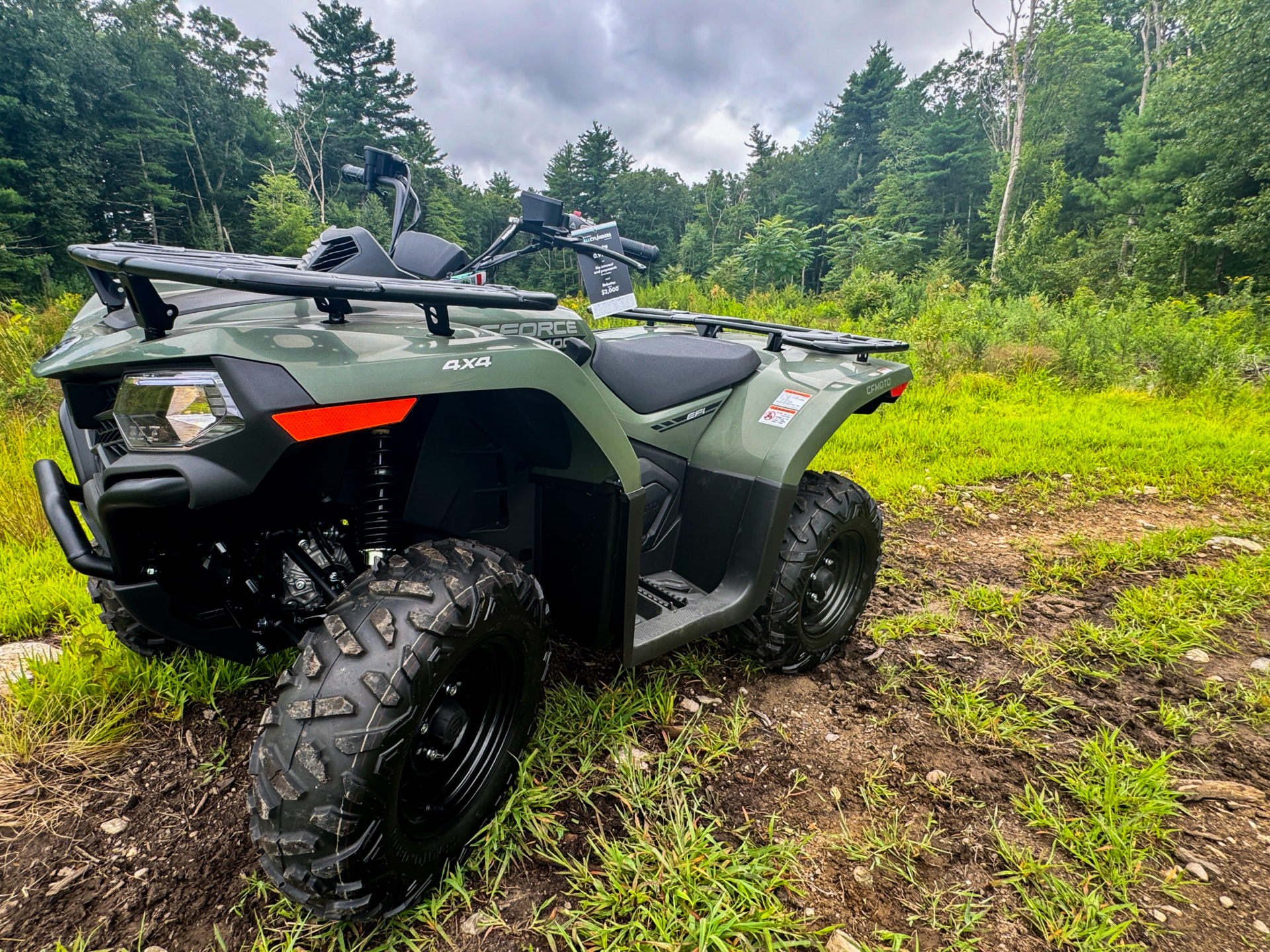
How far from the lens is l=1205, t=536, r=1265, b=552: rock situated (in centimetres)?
323

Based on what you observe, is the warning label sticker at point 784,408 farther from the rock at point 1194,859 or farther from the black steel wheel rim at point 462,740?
the rock at point 1194,859

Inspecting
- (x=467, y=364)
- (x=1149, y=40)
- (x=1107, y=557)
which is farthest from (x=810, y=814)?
(x=1149, y=40)

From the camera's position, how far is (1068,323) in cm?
855

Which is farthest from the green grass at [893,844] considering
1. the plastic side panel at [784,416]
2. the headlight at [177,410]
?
the headlight at [177,410]

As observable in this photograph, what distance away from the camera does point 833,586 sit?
228 centimetres

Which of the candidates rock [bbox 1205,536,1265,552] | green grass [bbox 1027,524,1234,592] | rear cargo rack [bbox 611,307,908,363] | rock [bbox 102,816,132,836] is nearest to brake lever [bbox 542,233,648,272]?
rear cargo rack [bbox 611,307,908,363]

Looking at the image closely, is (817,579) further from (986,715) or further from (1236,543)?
(1236,543)

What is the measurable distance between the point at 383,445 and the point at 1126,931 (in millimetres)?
1783

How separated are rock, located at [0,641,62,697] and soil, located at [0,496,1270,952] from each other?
0.47 m

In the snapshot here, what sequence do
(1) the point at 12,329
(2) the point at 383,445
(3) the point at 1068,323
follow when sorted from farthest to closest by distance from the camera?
(3) the point at 1068,323 → (1) the point at 12,329 → (2) the point at 383,445

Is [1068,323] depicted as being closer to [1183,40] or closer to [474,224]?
[1183,40]

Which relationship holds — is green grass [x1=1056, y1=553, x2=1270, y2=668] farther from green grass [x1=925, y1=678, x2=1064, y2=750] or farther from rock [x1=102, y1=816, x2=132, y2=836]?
rock [x1=102, y1=816, x2=132, y2=836]

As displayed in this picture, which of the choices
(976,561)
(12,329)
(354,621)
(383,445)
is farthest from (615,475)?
(12,329)

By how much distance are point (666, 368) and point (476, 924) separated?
4.86 ft
